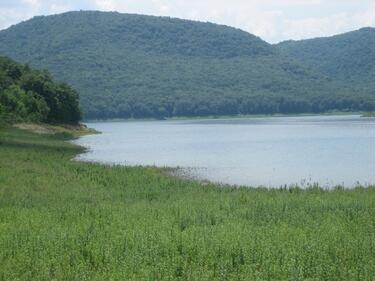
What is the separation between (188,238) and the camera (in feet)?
57.6

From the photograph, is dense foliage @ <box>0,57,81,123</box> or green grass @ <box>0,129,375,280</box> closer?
green grass @ <box>0,129,375,280</box>

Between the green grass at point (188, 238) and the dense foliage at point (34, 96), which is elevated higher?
the dense foliage at point (34, 96)

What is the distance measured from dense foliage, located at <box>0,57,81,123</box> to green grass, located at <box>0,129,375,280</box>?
241 feet

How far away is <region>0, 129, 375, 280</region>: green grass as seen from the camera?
47.3 feet

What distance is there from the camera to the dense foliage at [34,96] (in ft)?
334

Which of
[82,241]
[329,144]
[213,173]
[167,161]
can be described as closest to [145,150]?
[167,161]

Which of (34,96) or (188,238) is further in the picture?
(34,96)

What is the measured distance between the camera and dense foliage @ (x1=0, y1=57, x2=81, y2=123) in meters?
102

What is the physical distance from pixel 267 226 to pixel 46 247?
743 cm

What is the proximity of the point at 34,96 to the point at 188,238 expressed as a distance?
102756 mm

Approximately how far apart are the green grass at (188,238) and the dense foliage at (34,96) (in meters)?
73.6

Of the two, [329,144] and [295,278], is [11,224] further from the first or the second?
[329,144]

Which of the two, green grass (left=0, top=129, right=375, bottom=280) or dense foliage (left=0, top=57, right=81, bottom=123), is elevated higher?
dense foliage (left=0, top=57, right=81, bottom=123)

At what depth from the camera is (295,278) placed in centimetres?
1368
